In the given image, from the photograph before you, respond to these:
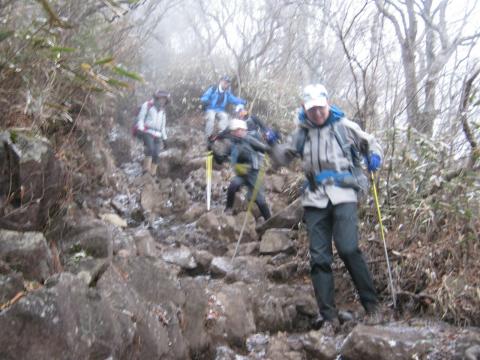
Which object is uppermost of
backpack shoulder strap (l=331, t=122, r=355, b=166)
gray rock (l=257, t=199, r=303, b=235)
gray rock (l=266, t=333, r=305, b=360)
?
backpack shoulder strap (l=331, t=122, r=355, b=166)

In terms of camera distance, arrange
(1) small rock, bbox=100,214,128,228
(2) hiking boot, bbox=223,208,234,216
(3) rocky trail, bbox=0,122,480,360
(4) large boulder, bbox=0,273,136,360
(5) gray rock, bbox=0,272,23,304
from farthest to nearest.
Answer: (2) hiking boot, bbox=223,208,234,216 < (1) small rock, bbox=100,214,128,228 < (5) gray rock, bbox=0,272,23,304 < (3) rocky trail, bbox=0,122,480,360 < (4) large boulder, bbox=0,273,136,360

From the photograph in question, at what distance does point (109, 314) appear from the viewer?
2977 mm

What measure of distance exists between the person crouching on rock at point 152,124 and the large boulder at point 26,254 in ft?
24.1

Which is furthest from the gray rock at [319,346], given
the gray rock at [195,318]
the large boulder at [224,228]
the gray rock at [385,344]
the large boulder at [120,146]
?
the large boulder at [120,146]

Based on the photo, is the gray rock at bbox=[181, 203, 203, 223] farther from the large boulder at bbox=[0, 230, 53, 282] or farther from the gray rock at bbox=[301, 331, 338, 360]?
the large boulder at bbox=[0, 230, 53, 282]

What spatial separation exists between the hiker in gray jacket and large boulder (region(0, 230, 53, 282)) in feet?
8.37

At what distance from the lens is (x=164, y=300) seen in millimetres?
3961

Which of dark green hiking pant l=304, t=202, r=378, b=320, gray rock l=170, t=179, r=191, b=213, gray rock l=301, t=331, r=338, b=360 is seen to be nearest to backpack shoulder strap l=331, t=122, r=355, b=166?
dark green hiking pant l=304, t=202, r=378, b=320

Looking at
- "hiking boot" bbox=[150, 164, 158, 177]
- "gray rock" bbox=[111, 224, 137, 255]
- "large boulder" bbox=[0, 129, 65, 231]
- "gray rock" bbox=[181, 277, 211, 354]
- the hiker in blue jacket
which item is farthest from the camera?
the hiker in blue jacket

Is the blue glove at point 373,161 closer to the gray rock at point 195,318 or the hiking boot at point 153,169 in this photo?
the gray rock at point 195,318

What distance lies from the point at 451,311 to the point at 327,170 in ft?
5.69

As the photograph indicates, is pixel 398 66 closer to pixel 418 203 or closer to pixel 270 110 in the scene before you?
pixel 418 203

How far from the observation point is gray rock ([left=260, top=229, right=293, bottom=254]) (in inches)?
A: 265

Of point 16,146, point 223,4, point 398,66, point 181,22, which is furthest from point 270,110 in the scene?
point 181,22
